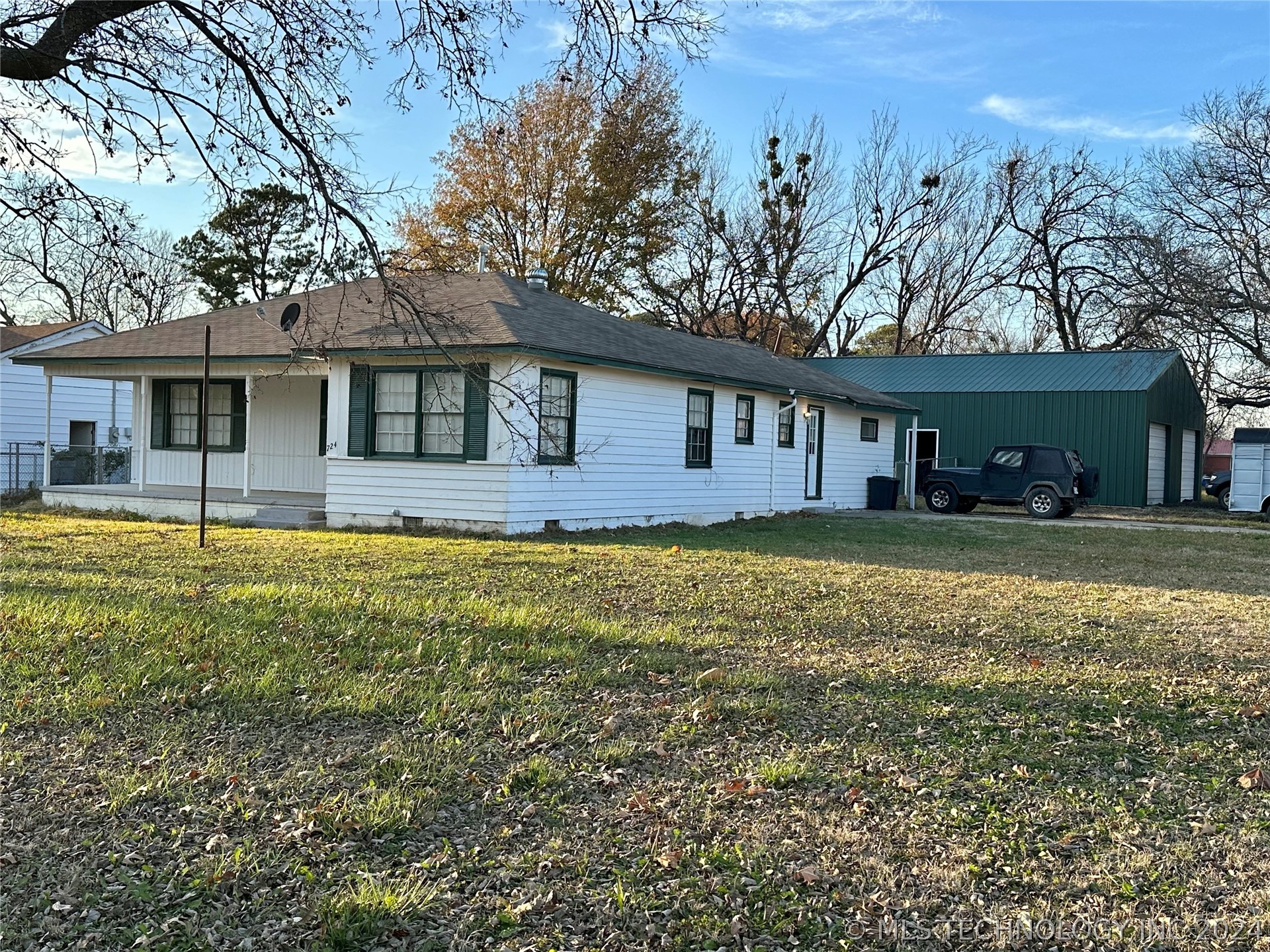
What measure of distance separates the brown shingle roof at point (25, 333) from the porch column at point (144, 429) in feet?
26.4

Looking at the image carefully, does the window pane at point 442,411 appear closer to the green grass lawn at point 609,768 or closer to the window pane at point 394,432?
the window pane at point 394,432

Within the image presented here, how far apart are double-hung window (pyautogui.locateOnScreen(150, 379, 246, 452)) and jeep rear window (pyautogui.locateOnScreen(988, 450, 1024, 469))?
16.0 metres

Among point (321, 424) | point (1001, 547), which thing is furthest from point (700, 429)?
point (321, 424)

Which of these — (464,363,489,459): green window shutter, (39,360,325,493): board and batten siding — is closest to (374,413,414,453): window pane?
(464,363,489,459): green window shutter

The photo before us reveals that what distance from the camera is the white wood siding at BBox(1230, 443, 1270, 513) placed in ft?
78.5

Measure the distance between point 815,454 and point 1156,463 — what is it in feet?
40.4

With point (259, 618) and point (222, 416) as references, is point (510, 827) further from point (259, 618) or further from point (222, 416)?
point (222, 416)

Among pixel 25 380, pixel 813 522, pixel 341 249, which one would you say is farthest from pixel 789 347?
pixel 341 249

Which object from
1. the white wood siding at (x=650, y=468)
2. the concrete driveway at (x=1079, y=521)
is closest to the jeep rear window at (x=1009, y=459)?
the concrete driveway at (x=1079, y=521)

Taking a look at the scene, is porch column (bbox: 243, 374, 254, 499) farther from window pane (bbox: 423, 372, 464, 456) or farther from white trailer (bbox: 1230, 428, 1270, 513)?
white trailer (bbox: 1230, 428, 1270, 513)

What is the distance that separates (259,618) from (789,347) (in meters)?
38.1

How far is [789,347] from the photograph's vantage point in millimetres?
44156

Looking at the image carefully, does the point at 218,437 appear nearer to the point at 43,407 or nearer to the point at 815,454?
the point at 43,407

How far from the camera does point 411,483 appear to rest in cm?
1577
